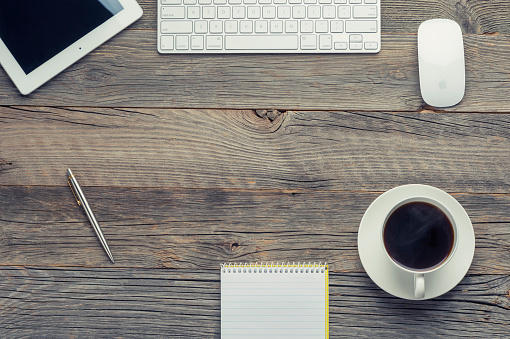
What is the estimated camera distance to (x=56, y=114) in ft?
2.57

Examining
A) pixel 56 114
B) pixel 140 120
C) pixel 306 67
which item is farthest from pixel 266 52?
pixel 56 114

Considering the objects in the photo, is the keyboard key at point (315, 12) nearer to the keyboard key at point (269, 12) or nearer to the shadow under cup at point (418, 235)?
the keyboard key at point (269, 12)

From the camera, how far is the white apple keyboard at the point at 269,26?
762 millimetres

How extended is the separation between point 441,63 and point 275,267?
43 centimetres

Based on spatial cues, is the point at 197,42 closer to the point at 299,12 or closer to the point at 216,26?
the point at 216,26

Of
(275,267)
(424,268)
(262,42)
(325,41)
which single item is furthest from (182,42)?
(424,268)

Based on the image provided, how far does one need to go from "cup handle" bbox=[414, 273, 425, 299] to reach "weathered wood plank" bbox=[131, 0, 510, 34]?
405 mm

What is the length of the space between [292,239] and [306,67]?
291 millimetres

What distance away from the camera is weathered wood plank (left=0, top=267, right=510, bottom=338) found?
29.3 inches

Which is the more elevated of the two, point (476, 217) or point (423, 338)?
point (476, 217)

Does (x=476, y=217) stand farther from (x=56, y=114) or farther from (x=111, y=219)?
(x=56, y=114)

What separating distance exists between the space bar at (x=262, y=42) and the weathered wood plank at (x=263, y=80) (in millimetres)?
17

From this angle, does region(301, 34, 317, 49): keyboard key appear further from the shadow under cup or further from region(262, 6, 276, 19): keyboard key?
the shadow under cup

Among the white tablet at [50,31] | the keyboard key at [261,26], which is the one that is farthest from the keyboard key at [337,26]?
the white tablet at [50,31]
